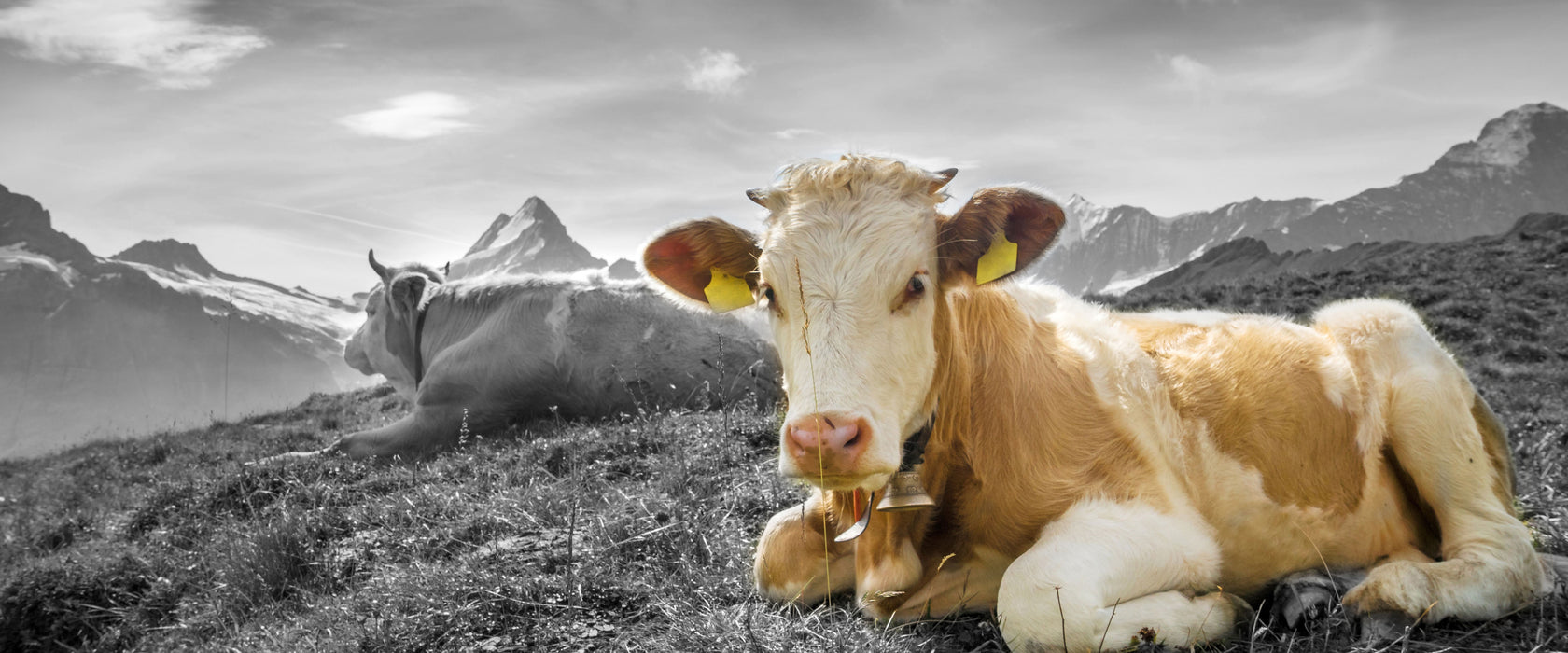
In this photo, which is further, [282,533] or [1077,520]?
[282,533]

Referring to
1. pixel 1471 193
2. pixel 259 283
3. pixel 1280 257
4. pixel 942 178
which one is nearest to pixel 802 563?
pixel 942 178

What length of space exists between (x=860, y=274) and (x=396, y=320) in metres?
10.6

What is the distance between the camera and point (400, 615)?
11.6 feet

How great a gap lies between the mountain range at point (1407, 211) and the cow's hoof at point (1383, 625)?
156 meters

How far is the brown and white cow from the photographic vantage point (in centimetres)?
275

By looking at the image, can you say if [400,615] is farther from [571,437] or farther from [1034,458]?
[571,437]

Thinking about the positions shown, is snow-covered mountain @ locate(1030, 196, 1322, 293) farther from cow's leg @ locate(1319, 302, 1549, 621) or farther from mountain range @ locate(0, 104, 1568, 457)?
cow's leg @ locate(1319, 302, 1549, 621)

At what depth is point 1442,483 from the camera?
3.57m

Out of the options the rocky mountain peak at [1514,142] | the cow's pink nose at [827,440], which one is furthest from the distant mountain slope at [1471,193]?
the cow's pink nose at [827,440]

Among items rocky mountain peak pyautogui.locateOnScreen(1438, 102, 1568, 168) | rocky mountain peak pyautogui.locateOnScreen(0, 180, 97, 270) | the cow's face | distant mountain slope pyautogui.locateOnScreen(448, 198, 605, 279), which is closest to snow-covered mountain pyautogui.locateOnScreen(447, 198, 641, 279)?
distant mountain slope pyautogui.locateOnScreen(448, 198, 605, 279)

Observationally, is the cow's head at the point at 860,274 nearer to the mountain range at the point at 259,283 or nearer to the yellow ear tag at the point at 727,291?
the yellow ear tag at the point at 727,291

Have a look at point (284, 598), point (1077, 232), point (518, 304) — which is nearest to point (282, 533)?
point (284, 598)

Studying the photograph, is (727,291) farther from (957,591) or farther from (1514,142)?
(1514,142)

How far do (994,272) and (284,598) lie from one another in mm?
3971
